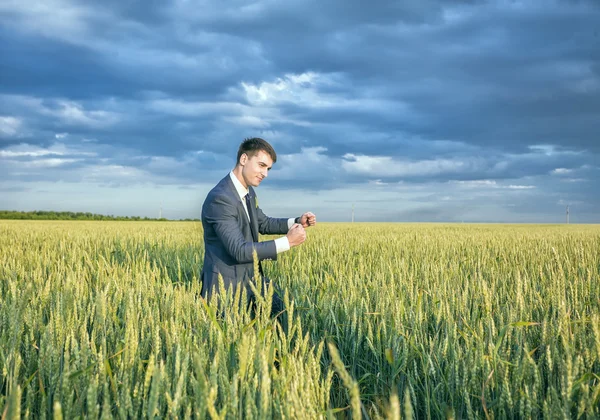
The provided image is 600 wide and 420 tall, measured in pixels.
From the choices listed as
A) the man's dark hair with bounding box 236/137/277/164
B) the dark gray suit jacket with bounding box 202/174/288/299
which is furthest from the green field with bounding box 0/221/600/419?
the man's dark hair with bounding box 236/137/277/164

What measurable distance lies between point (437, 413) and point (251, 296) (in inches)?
84.4

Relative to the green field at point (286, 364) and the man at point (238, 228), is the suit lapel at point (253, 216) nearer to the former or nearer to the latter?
the man at point (238, 228)

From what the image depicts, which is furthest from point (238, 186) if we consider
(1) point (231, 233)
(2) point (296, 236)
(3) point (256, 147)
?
(2) point (296, 236)

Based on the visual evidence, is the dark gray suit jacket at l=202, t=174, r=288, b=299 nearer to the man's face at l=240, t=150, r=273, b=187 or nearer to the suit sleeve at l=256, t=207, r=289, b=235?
the man's face at l=240, t=150, r=273, b=187

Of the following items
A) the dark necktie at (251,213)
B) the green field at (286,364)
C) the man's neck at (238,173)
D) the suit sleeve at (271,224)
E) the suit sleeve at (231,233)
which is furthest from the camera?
the suit sleeve at (271,224)

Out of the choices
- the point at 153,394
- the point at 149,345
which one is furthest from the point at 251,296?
the point at 153,394

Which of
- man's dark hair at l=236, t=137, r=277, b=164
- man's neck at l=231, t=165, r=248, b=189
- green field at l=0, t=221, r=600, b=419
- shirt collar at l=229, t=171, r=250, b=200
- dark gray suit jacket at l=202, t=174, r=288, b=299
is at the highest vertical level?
man's dark hair at l=236, t=137, r=277, b=164

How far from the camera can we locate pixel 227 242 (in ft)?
11.6

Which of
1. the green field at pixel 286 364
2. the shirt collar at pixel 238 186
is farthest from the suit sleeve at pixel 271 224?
the green field at pixel 286 364

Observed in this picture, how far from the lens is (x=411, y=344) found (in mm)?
2131

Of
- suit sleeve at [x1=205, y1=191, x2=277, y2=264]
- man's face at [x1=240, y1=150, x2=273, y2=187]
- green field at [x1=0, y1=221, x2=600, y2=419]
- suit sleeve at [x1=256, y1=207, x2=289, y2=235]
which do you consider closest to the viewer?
green field at [x1=0, y1=221, x2=600, y2=419]

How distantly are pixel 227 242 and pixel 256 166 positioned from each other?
697 millimetres

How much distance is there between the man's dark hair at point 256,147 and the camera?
3.83 meters

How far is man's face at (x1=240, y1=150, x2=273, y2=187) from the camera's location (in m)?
3.81
